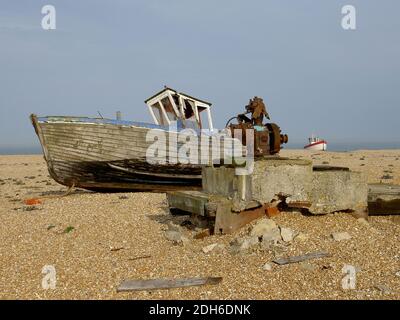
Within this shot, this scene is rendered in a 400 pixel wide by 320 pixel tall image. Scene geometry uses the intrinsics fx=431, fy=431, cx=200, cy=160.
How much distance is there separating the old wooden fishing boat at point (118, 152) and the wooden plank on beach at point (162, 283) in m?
8.48

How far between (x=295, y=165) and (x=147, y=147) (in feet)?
22.5

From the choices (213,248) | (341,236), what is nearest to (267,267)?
(213,248)

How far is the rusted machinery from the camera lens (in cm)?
1197

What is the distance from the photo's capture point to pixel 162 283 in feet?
17.6

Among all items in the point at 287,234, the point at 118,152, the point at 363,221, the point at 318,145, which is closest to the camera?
the point at 287,234

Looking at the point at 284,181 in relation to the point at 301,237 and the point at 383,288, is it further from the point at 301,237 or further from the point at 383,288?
the point at 383,288

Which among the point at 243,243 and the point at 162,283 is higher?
the point at 243,243

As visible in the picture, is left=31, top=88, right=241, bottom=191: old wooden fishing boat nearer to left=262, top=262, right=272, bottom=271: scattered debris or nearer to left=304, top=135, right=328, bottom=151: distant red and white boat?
left=262, top=262, right=272, bottom=271: scattered debris

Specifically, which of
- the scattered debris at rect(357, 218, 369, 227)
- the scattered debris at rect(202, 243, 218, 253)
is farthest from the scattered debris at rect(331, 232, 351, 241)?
the scattered debris at rect(202, 243, 218, 253)

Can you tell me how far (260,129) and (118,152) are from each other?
181 inches

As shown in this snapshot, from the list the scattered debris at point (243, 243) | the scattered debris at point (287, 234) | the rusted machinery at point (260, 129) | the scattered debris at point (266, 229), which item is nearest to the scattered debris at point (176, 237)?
Result: the scattered debris at point (243, 243)
